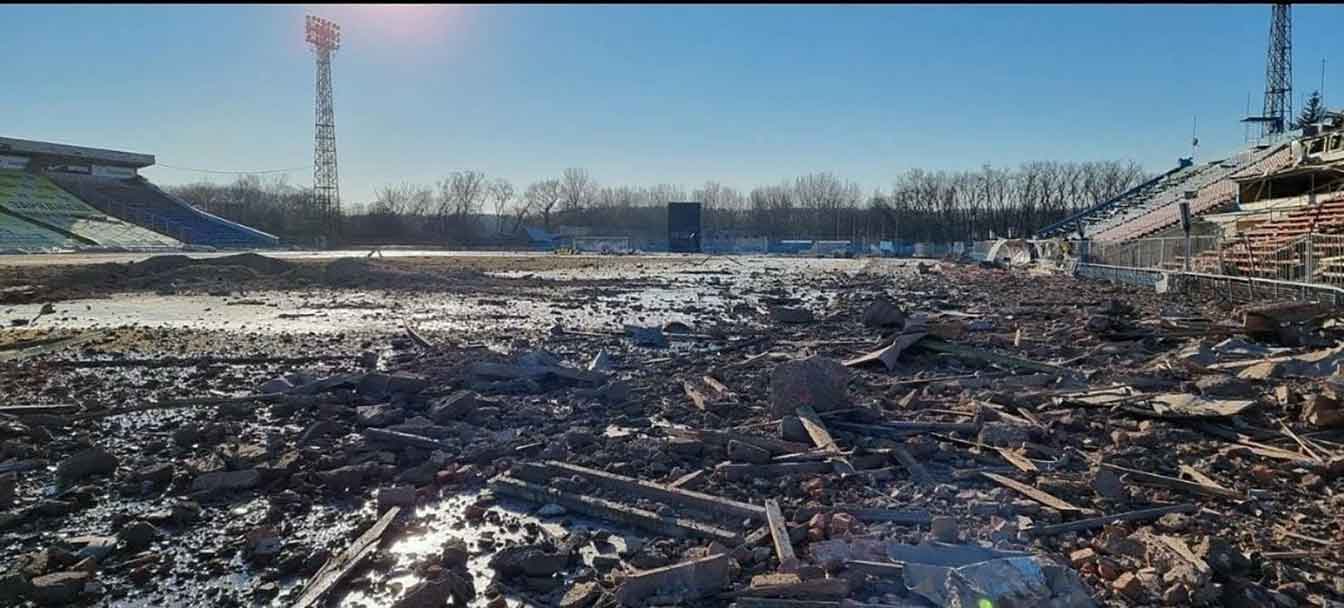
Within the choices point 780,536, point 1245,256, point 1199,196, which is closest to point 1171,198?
point 1199,196

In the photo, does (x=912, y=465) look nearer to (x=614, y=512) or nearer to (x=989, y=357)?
(x=614, y=512)

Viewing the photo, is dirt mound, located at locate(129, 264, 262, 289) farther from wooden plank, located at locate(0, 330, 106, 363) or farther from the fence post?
the fence post

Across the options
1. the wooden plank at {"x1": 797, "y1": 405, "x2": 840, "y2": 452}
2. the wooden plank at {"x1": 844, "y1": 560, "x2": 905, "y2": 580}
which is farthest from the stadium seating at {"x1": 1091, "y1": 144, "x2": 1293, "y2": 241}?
the wooden plank at {"x1": 844, "y1": 560, "x2": 905, "y2": 580}

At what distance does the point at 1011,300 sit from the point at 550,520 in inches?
745

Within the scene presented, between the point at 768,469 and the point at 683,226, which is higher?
the point at 683,226

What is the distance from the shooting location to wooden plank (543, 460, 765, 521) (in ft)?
16.7

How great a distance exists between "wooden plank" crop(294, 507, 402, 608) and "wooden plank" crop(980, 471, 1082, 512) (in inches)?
173

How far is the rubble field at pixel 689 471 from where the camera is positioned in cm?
413

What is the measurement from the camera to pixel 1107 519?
489 cm

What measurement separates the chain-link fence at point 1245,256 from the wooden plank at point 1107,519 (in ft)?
43.3

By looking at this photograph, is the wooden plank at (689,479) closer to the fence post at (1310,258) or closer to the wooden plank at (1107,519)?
Answer: the wooden plank at (1107,519)

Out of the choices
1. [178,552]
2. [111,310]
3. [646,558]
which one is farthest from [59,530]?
[111,310]

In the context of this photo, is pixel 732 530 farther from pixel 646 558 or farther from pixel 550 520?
pixel 550 520

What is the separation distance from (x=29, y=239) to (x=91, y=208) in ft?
49.9
